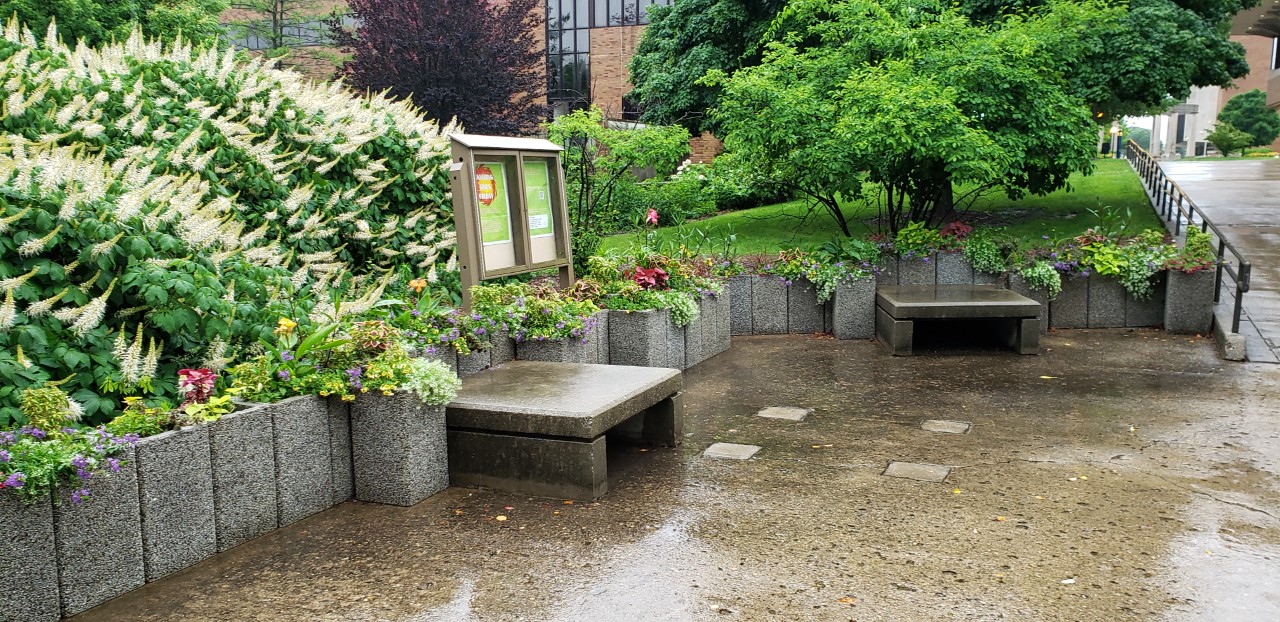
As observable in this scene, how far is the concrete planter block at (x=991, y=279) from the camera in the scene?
10484 mm

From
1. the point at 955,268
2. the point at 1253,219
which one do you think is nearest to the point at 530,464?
the point at 955,268

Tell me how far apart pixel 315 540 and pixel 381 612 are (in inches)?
36.7

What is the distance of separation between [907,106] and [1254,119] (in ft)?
192

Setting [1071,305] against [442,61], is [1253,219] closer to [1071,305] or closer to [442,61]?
[1071,305]

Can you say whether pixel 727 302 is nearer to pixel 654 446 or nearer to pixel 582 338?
pixel 582 338

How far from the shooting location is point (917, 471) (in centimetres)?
545

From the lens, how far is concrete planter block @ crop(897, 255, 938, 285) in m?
10.7

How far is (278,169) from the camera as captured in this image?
7430mm

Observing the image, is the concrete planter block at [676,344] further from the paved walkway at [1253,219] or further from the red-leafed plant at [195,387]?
the paved walkway at [1253,219]

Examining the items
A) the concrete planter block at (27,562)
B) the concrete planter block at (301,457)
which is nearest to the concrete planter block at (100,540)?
the concrete planter block at (27,562)

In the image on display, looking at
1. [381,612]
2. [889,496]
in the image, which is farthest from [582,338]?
[381,612]

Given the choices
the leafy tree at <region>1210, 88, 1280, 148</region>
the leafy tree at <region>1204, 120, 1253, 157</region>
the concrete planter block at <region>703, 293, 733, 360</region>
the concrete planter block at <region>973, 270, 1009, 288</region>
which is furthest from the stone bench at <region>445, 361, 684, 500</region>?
the leafy tree at <region>1210, 88, 1280, 148</region>

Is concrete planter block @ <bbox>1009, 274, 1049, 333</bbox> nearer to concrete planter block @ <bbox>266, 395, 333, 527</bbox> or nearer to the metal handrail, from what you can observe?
the metal handrail

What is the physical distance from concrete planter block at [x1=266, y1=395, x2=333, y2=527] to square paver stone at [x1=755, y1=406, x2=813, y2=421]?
324 centimetres
